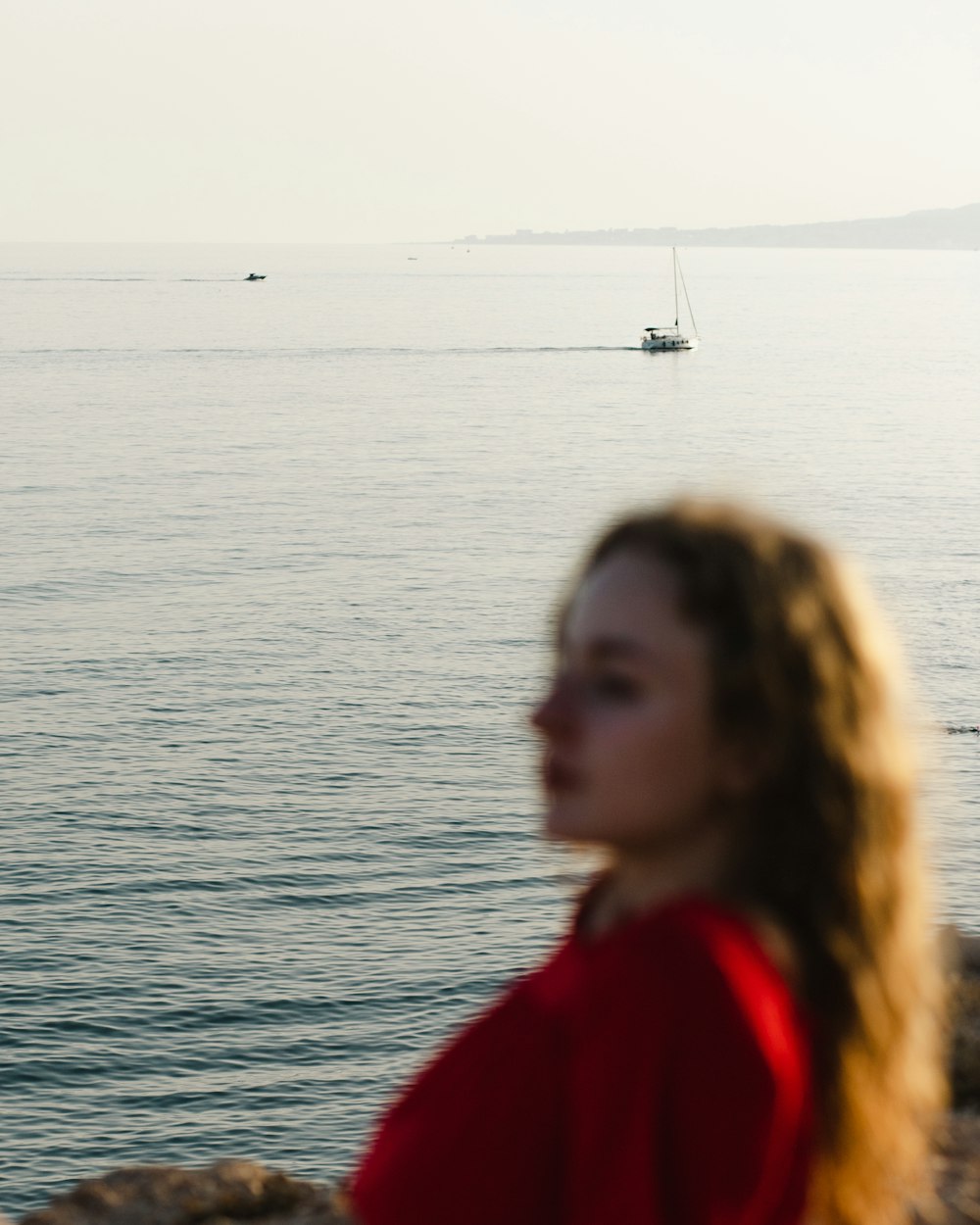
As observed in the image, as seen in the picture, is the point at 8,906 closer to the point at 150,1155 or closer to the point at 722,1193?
the point at 150,1155

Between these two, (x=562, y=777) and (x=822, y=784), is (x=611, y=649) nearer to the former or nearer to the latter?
(x=562, y=777)

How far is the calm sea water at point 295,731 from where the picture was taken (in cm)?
3350

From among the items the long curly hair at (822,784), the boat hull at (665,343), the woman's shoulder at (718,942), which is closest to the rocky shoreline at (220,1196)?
the long curly hair at (822,784)

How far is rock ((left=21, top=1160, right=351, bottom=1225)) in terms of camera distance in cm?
1034

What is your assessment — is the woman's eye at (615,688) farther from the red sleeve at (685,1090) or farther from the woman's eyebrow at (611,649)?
the red sleeve at (685,1090)

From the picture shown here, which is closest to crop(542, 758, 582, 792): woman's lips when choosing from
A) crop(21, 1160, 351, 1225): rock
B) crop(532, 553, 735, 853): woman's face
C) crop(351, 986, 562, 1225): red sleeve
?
crop(532, 553, 735, 853): woman's face

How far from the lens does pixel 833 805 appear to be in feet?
5.69

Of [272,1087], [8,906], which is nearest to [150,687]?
[8,906]

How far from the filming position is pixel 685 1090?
1.55m

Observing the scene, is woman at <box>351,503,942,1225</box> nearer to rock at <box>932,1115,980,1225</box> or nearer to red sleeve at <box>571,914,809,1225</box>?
red sleeve at <box>571,914,809,1225</box>

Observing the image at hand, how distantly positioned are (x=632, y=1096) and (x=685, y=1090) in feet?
0.17

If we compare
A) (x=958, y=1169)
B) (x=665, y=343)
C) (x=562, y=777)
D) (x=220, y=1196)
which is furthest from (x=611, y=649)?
(x=665, y=343)

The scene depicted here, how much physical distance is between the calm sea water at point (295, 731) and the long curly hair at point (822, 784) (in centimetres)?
21

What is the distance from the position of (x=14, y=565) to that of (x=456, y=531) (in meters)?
23.7
